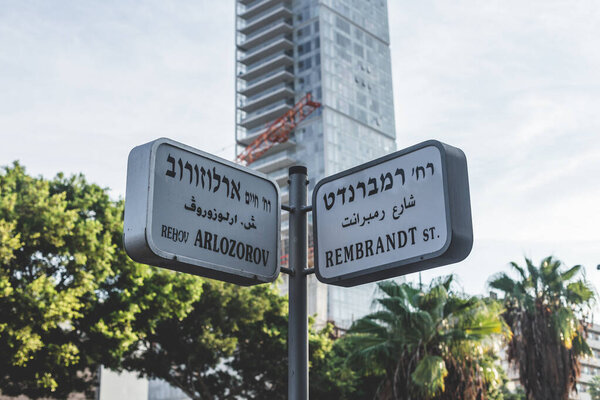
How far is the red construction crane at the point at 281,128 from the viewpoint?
4082 inches

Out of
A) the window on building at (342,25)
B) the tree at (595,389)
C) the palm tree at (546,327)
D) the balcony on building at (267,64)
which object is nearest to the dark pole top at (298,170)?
the palm tree at (546,327)

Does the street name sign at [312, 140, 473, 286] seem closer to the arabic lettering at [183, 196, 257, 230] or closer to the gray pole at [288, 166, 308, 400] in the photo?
the gray pole at [288, 166, 308, 400]

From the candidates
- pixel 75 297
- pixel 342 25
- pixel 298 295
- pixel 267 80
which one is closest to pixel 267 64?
pixel 267 80

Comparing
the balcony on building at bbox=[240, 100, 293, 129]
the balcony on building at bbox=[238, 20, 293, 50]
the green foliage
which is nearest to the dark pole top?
the green foliage

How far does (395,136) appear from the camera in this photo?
11362cm

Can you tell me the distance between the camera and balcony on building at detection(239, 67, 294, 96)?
352ft

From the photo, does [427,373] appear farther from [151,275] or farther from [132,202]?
[132,202]

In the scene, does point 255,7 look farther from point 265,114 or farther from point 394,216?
point 394,216

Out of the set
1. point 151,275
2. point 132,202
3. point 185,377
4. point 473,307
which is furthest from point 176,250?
point 185,377

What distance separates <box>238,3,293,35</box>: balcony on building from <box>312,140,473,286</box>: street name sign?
110969 mm

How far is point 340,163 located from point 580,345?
237 ft

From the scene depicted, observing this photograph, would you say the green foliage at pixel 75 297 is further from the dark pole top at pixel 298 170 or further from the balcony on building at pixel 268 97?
the balcony on building at pixel 268 97

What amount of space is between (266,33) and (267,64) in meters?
5.82

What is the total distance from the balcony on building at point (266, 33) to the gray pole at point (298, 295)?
109339 mm
